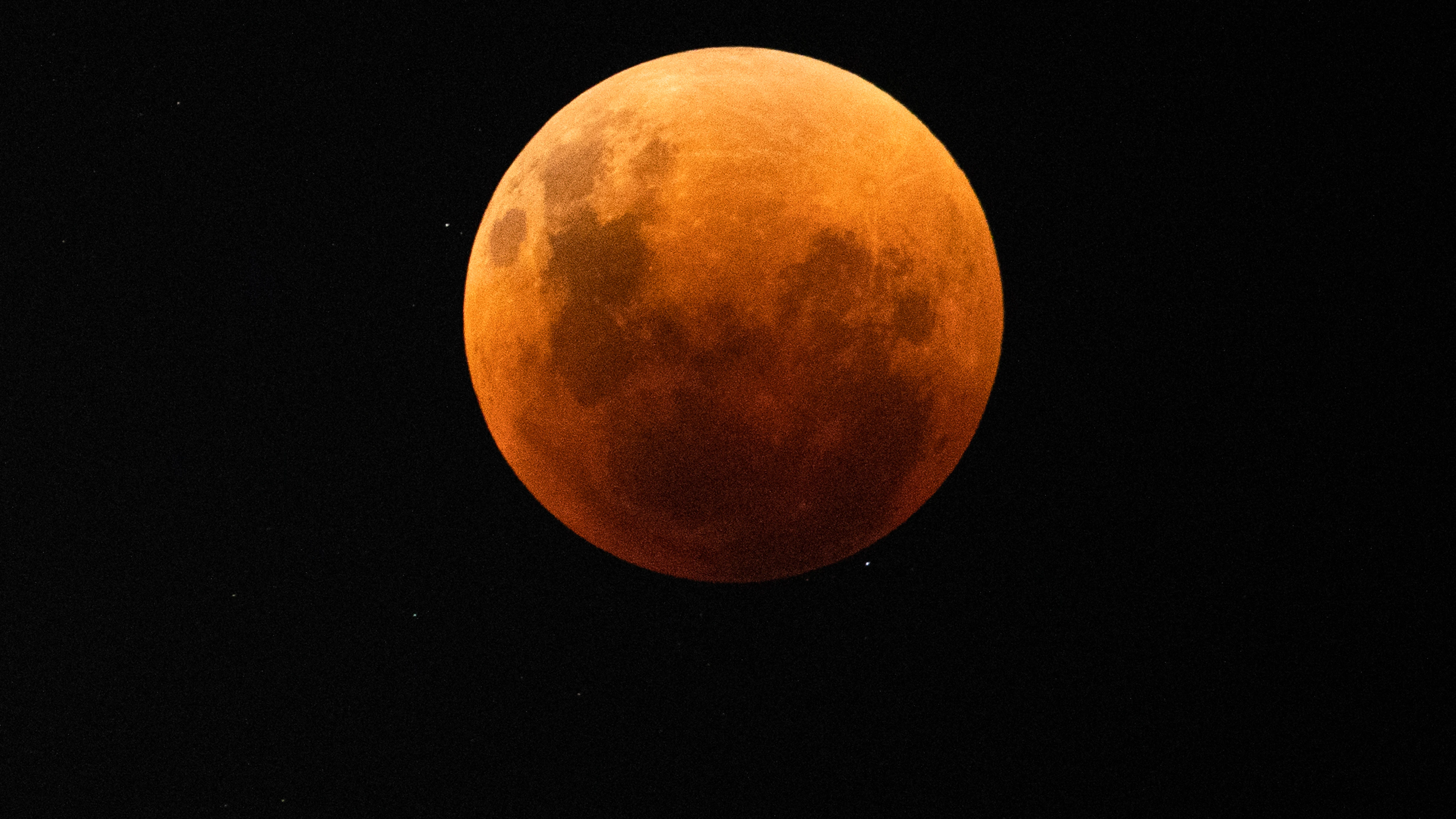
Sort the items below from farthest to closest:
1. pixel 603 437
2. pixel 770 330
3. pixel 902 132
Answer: pixel 902 132 < pixel 603 437 < pixel 770 330

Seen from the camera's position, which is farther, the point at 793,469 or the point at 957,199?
the point at 957,199

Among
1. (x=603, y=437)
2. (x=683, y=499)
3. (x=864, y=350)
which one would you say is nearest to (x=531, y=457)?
(x=603, y=437)

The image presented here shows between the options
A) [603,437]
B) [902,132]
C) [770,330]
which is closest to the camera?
[770,330]

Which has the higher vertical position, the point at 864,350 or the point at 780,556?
Result: the point at 864,350

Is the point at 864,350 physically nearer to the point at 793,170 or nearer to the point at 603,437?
the point at 793,170

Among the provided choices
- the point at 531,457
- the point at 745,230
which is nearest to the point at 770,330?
the point at 745,230

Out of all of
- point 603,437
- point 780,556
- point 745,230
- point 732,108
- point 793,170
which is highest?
point 732,108

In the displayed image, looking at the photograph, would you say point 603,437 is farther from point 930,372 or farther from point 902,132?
point 902,132
